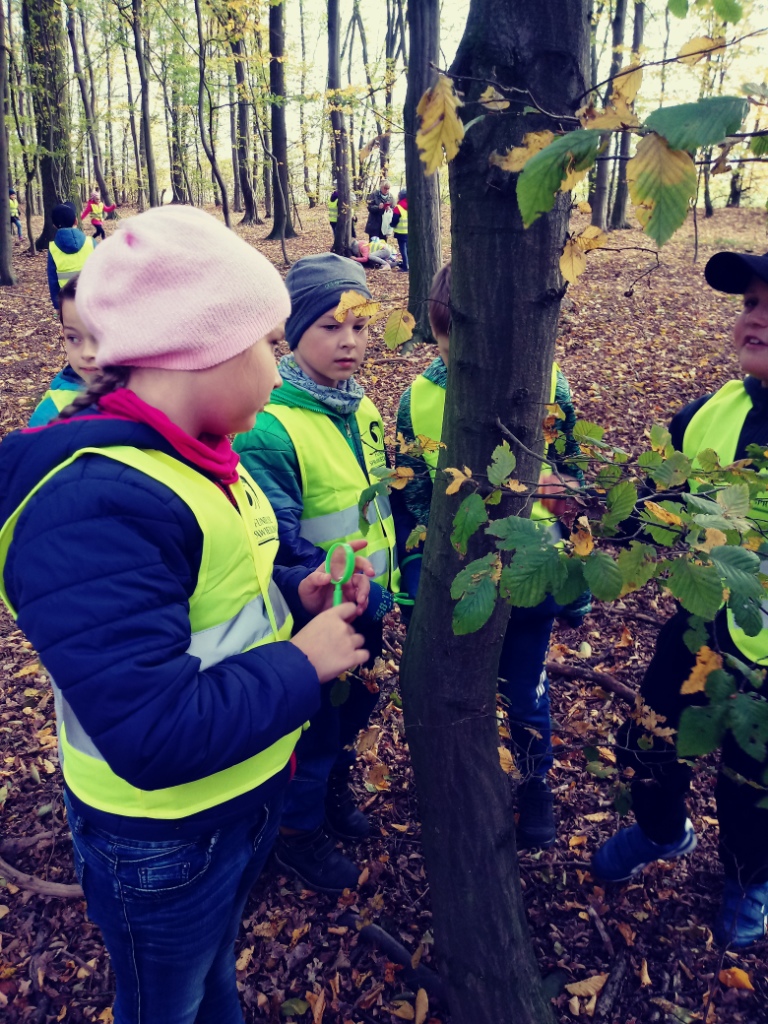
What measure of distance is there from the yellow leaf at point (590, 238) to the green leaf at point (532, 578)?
25.4 inches

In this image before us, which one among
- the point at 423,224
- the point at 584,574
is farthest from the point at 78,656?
the point at 423,224

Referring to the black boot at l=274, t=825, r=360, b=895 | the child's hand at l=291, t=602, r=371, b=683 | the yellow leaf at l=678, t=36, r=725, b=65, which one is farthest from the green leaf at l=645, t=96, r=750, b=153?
the black boot at l=274, t=825, r=360, b=895

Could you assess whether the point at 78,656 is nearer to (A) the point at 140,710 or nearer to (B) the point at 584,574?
(A) the point at 140,710

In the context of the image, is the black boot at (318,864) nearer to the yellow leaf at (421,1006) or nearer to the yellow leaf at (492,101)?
the yellow leaf at (421,1006)

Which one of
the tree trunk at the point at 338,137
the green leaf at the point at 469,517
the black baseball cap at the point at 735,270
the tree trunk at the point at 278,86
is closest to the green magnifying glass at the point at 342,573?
the green leaf at the point at 469,517

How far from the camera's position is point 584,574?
1.27 meters

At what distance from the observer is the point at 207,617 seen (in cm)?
129

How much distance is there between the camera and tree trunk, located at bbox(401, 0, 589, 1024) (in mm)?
1385

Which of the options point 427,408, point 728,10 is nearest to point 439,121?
point 728,10

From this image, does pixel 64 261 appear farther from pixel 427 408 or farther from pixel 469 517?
pixel 469 517

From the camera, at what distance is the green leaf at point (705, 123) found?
2.87 ft

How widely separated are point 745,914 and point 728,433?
64.8 inches

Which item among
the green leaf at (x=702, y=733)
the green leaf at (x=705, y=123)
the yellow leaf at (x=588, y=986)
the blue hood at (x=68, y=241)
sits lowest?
the yellow leaf at (x=588, y=986)

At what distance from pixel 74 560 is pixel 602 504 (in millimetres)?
1040
